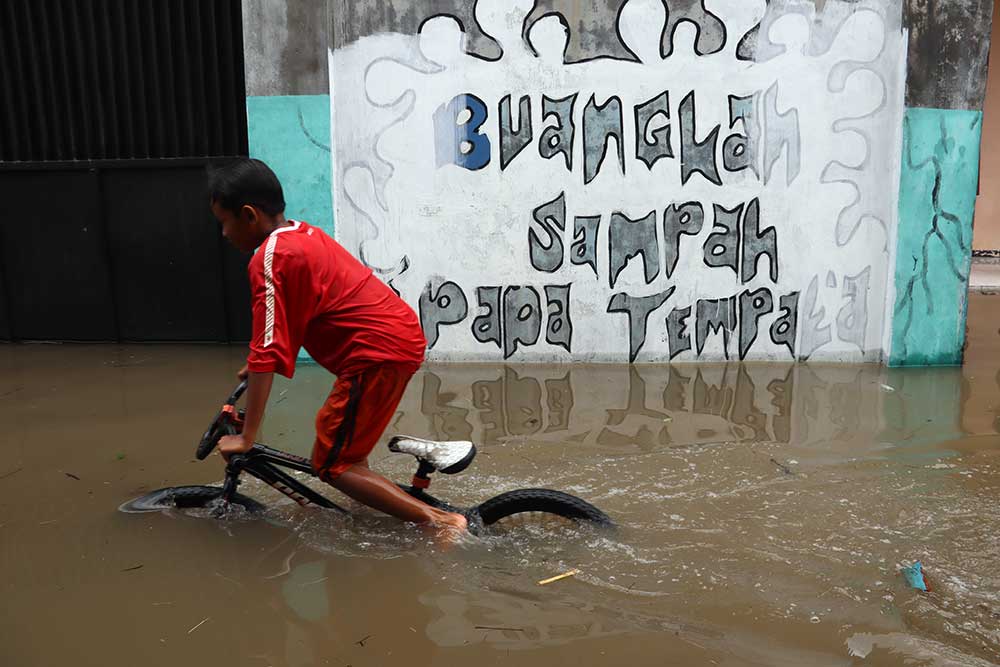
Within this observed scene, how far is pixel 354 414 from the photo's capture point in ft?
11.0

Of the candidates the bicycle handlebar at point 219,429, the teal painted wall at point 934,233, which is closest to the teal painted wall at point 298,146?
the bicycle handlebar at point 219,429

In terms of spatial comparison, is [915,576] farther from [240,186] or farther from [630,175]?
[630,175]

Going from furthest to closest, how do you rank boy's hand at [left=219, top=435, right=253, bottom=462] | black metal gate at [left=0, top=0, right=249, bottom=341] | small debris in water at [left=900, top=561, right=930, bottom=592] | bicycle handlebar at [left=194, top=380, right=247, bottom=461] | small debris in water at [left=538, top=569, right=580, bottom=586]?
black metal gate at [left=0, top=0, right=249, bottom=341], bicycle handlebar at [left=194, top=380, right=247, bottom=461], boy's hand at [left=219, top=435, right=253, bottom=462], small debris in water at [left=538, top=569, right=580, bottom=586], small debris in water at [left=900, top=561, right=930, bottom=592]

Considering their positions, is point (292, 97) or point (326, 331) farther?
point (292, 97)

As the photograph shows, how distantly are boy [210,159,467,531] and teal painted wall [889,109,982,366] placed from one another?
493 cm

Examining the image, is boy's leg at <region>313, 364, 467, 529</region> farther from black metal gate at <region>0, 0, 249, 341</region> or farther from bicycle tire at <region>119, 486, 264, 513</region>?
black metal gate at <region>0, 0, 249, 341</region>

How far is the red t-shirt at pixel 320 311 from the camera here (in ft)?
10.3

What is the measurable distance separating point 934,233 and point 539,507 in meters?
4.90

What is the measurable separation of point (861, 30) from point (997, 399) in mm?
3075

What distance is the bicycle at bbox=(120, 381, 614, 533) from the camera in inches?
135

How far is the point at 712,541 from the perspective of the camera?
3537 mm

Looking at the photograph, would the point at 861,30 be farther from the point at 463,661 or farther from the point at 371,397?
the point at 463,661

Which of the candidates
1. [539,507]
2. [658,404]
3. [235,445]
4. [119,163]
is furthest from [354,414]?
[119,163]

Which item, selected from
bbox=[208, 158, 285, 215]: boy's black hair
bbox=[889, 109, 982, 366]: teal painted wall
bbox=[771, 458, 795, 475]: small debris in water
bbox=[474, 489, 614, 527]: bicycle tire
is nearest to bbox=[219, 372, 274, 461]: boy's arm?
bbox=[208, 158, 285, 215]: boy's black hair
